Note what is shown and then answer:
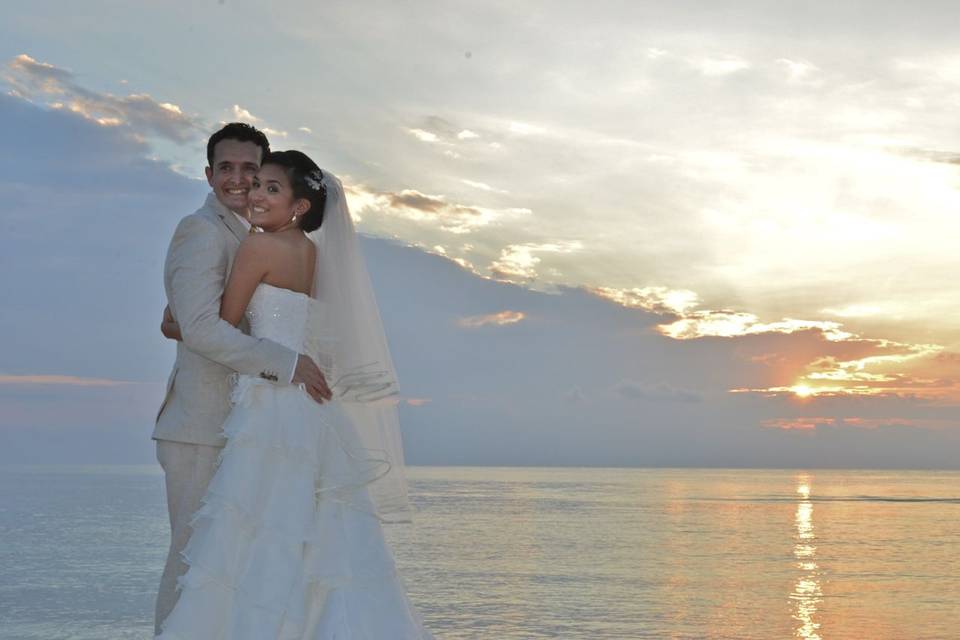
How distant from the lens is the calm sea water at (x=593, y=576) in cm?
1319

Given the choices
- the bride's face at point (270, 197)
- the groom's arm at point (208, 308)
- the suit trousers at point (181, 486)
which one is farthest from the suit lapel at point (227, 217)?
the suit trousers at point (181, 486)

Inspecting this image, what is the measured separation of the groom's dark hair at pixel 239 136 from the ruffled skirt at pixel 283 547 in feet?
3.64

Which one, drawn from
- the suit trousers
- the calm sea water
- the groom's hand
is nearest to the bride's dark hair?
the groom's hand

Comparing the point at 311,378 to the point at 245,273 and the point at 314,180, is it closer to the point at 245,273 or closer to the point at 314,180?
the point at 245,273

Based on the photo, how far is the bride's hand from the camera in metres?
4.76

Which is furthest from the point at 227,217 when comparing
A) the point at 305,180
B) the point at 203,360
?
the point at 203,360

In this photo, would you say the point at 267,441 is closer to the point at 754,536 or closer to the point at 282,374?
the point at 282,374

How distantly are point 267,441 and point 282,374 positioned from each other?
288 millimetres

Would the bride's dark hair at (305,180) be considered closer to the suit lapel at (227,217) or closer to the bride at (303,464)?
the bride at (303,464)

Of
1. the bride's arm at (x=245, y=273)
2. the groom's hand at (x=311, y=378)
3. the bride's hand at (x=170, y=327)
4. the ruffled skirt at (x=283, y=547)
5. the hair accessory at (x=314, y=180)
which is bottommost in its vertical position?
the ruffled skirt at (x=283, y=547)

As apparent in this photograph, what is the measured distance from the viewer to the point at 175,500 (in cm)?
464

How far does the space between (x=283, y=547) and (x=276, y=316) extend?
0.97 metres

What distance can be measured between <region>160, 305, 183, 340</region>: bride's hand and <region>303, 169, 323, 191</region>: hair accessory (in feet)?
2.80

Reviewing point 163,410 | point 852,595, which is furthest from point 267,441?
point 852,595
